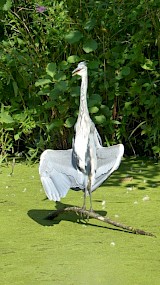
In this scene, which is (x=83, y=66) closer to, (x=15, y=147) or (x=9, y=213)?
(x=9, y=213)

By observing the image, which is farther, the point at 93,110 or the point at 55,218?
the point at 93,110

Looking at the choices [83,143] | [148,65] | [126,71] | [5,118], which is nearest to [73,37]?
[126,71]

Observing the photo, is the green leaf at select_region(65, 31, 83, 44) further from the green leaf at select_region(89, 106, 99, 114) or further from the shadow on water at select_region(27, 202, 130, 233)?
the shadow on water at select_region(27, 202, 130, 233)

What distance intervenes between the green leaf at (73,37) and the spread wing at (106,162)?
1529 millimetres

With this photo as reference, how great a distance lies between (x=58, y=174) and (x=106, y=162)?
276 mm

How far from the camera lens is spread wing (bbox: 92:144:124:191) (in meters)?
4.04

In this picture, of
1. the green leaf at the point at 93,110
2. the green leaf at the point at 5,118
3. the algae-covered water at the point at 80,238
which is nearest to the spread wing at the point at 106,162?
the algae-covered water at the point at 80,238

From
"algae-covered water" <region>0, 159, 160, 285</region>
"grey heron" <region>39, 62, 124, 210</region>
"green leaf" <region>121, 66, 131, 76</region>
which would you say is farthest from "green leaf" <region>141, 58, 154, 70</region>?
"grey heron" <region>39, 62, 124, 210</region>

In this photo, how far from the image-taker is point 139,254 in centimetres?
344

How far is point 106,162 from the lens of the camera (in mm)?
4094

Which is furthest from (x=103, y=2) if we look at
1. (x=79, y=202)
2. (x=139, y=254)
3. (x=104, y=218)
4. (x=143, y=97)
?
(x=139, y=254)

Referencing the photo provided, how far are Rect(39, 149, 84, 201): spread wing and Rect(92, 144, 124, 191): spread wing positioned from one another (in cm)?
10

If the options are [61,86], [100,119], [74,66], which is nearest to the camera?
[61,86]

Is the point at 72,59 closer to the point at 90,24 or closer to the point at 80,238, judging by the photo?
the point at 90,24
